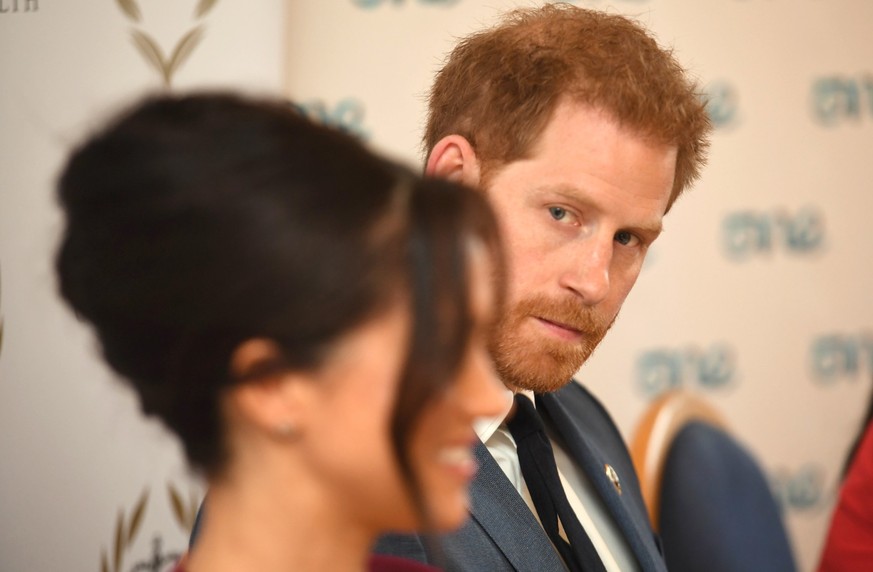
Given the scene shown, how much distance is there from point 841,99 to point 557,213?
5.95 ft

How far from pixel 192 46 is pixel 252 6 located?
5.7 inches

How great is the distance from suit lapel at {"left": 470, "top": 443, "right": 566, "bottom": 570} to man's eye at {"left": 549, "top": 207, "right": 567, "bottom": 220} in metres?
0.28

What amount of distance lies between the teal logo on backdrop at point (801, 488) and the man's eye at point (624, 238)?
1.70 m

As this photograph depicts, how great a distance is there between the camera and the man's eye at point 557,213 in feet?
3.44

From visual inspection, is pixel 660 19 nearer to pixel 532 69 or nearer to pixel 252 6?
pixel 252 6

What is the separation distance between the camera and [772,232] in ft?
8.13

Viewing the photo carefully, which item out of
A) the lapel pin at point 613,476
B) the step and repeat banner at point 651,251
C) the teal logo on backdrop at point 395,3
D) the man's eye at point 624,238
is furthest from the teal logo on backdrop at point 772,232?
the man's eye at point 624,238

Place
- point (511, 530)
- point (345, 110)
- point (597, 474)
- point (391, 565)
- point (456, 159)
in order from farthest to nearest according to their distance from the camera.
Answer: point (345, 110)
point (597, 474)
point (456, 159)
point (511, 530)
point (391, 565)

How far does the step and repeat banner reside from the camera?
5.73ft

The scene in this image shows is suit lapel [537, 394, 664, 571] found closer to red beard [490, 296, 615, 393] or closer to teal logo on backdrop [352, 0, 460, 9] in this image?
red beard [490, 296, 615, 393]

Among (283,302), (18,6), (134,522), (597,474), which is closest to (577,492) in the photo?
(597,474)

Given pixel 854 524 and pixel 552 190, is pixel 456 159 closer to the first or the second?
pixel 552 190

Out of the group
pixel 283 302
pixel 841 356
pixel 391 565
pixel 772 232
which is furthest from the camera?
pixel 841 356

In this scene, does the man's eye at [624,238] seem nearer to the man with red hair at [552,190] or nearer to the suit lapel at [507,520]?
the man with red hair at [552,190]
